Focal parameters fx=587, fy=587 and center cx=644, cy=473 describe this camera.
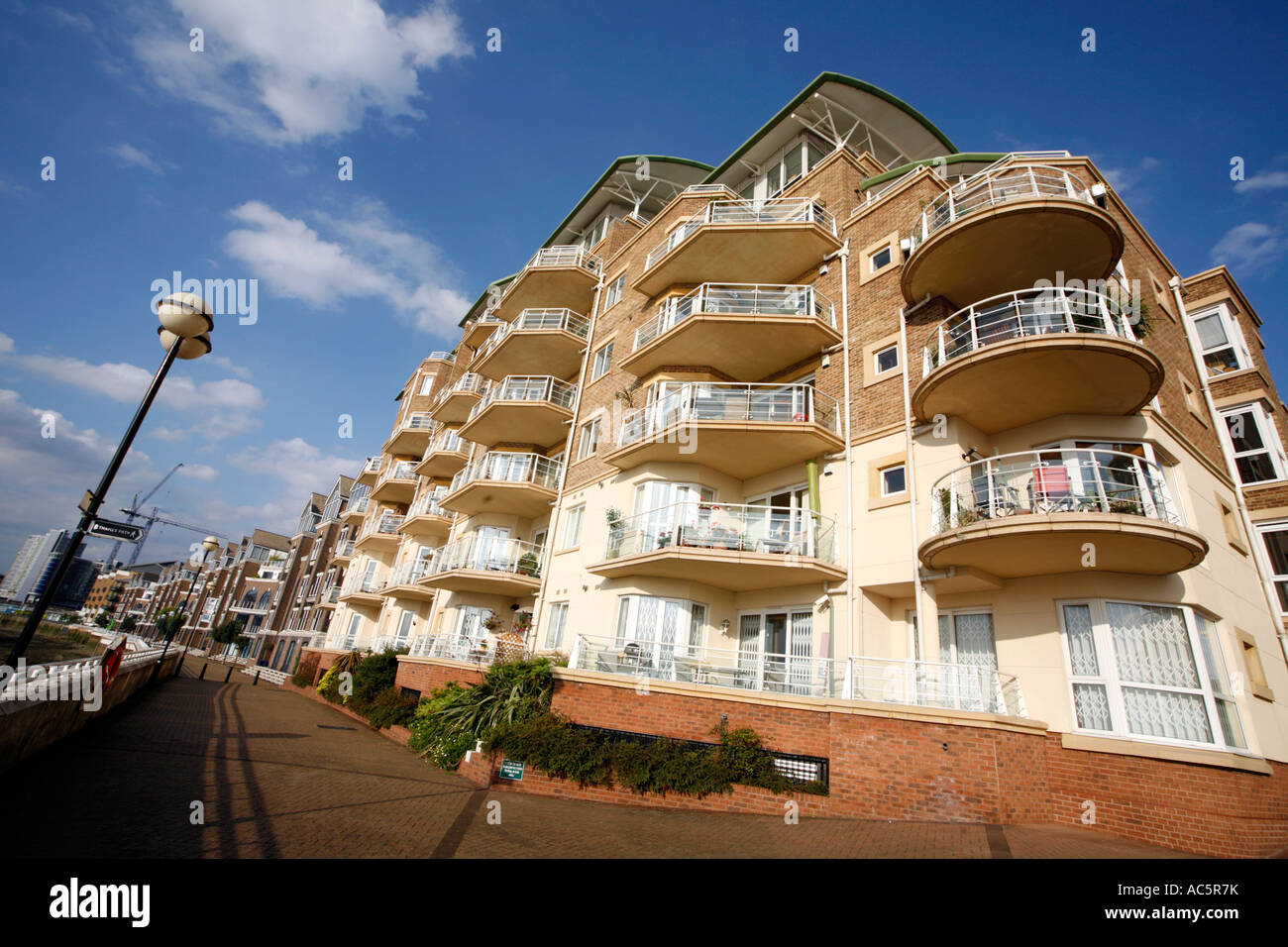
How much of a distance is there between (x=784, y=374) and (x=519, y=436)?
12.1 m

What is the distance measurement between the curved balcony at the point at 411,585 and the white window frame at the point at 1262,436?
91.6ft

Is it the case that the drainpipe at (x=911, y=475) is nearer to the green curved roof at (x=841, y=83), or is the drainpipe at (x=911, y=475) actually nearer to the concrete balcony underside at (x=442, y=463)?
the green curved roof at (x=841, y=83)

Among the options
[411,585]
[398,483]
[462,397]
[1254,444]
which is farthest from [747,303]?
[398,483]

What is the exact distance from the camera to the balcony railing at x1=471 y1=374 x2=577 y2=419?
2267 cm

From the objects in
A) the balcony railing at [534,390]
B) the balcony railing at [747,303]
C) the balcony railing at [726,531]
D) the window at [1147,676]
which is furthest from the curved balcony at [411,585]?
the window at [1147,676]

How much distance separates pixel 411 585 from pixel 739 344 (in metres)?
19.9

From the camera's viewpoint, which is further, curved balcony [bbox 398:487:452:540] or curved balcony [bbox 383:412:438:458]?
curved balcony [bbox 383:412:438:458]

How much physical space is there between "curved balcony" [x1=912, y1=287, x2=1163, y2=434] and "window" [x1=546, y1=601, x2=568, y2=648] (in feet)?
37.2

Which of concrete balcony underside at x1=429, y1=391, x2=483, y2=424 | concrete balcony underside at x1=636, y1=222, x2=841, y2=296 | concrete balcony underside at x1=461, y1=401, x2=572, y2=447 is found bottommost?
concrete balcony underside at x1=461, y1=401, x2=572, y2=447

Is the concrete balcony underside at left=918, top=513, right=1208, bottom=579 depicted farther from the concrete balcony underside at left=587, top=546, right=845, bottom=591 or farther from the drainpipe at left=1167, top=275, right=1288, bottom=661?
the drainpipe at left=1167, top=275, right=1288, bottom=661

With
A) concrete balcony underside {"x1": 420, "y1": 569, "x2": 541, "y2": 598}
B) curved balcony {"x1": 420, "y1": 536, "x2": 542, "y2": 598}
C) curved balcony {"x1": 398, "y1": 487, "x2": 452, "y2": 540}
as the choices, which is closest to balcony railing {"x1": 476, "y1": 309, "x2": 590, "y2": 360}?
curved balcony {"x1": 420, "y1": 536, "x2": 542, "y2": 598}

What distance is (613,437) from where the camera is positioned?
62.0 feet

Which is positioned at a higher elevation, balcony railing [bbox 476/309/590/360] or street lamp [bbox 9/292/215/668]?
balcony railing [bbox 476/309/590/360]

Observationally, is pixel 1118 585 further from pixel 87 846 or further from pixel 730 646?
pixel 87 846
